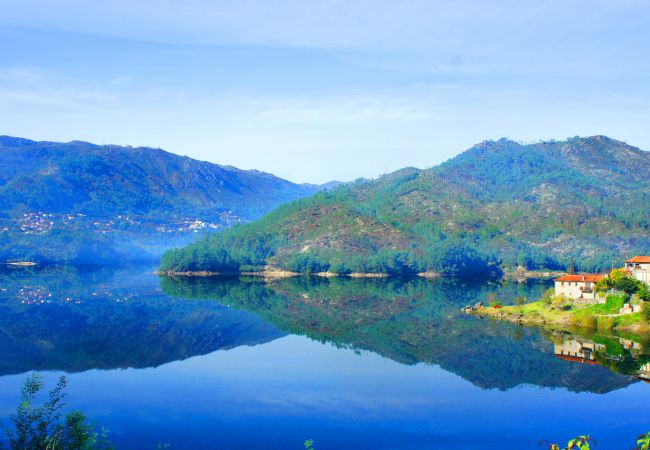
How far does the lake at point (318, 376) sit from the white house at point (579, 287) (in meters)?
9.92

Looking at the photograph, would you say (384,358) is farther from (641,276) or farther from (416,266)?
(416,266)

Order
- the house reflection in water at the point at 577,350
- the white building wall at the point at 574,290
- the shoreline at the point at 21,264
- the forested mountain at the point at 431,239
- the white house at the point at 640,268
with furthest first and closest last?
the shoreline at the point at 21,264 < the forested mountain at the point at 431,239 < the white building wall at the point at 574,290 < the white house at the point at 640,268 < the house reflection in water at the point at 577,350

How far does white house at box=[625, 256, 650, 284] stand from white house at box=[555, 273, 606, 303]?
351 cm

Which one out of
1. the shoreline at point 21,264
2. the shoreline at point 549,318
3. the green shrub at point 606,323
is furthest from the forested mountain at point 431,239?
the green shrub at point 606,323

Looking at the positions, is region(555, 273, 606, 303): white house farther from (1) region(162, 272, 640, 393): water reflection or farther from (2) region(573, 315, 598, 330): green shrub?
(1) region(162, 272, 640, 393): water reflection

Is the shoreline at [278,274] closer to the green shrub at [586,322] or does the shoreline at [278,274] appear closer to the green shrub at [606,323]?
the green shrub at [586,322]

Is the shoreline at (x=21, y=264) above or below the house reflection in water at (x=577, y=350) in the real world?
above

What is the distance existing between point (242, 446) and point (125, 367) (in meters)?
19.1

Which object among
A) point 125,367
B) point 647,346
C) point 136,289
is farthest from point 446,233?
point 125,367

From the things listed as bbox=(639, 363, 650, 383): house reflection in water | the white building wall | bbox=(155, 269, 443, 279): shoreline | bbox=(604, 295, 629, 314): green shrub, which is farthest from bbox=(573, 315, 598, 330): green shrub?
bbox=(155, 269, 443, 279): shoreline

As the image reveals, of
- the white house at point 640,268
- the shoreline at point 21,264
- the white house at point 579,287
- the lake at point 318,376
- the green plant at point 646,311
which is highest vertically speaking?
the white house at point 640,268

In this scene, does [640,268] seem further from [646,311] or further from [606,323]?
[646,311]

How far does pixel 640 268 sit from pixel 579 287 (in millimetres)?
6786

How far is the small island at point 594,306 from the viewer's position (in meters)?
56.6
